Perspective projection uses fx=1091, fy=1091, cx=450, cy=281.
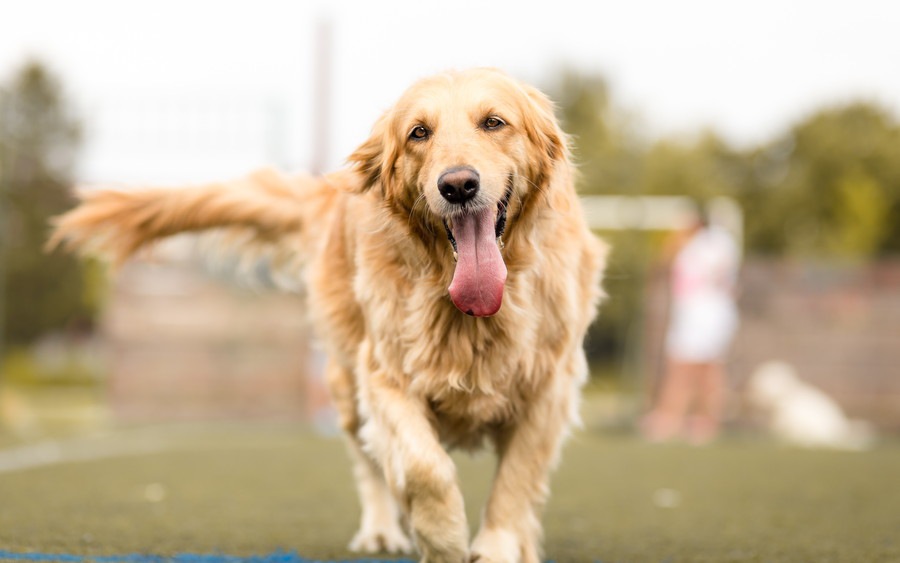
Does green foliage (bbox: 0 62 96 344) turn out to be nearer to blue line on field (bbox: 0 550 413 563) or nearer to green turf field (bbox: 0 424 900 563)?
green turf field (bbox: 0 424 900 563)

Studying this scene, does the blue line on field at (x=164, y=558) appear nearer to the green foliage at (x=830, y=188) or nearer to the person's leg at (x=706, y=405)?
the person's leg at (x=706, y=405)

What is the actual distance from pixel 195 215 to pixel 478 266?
2.63 meters

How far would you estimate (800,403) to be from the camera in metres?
12.0

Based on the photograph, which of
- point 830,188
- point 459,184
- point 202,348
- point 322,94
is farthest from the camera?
point 830,188

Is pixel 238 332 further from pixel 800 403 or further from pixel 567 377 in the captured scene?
pixel 567 377

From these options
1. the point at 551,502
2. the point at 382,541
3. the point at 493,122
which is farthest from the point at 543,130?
the point at 551,502

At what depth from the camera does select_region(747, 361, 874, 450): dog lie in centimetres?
1191

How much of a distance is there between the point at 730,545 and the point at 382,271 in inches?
73.8

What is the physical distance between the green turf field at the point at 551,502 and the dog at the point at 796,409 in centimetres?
275

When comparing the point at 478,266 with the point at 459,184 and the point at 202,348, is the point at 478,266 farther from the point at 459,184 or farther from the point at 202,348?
the point at 202,348

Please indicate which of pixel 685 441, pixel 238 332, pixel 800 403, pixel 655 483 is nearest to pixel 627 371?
pixel 800 403

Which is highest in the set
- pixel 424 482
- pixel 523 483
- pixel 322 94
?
pixel 322 94

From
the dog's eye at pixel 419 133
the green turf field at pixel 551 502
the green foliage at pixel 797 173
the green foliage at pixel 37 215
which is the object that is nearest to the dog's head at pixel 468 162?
the dog's eye at pixel 419 133

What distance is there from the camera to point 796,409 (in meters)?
11.9
